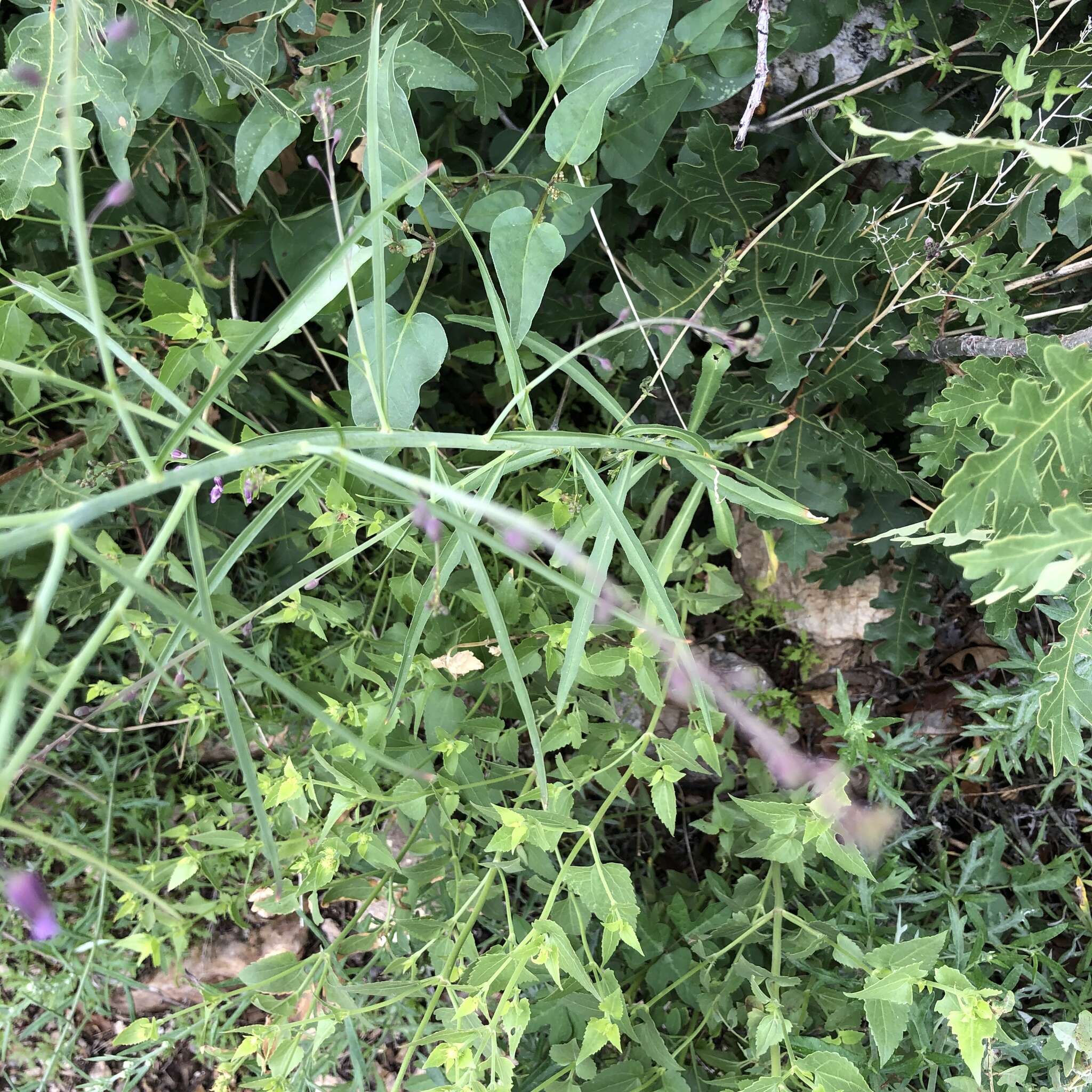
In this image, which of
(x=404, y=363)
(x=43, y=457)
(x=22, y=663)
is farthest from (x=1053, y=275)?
(x=43, y=457)

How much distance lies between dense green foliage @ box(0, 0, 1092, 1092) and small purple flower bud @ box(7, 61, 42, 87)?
17 millimetres

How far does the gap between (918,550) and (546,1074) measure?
47.6 inches

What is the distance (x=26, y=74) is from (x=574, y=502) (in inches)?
36.6

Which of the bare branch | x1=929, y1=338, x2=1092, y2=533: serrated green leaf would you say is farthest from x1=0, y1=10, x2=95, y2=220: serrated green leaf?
the bare branch

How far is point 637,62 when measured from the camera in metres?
1.06

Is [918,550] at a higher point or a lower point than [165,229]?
lower

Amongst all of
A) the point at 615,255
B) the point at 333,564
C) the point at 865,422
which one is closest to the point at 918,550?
the point at 865,422

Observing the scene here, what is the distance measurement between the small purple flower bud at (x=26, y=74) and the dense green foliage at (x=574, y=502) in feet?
0.06

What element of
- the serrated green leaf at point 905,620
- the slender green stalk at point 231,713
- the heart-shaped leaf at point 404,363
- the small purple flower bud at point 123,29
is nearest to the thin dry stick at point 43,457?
the small purple flower bud at point 123,29

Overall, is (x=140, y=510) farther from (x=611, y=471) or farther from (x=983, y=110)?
(x=983, y=110)

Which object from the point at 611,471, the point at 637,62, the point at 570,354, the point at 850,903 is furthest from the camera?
the point at 850,903

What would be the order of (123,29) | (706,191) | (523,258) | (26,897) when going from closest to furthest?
(26,897)
(523,258)
(123,29)
(706,191)

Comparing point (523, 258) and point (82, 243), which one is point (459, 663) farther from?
point (82, 243)

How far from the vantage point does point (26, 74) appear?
110cm
